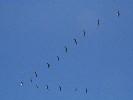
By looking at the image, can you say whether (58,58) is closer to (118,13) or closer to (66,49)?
(66,49)

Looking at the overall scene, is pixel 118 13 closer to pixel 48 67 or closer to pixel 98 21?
pixel 98 21

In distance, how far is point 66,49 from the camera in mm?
38406

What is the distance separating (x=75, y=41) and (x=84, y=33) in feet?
1.57

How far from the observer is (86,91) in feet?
127

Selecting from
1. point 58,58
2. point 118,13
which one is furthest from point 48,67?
point 118,13

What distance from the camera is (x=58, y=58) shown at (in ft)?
127

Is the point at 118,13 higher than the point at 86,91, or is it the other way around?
the point at 118,13

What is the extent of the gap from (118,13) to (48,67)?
3347 millimetres

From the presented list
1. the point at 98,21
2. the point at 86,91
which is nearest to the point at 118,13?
the point at 98,21

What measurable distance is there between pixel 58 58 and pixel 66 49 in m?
0.48

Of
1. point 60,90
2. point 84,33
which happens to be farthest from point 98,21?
point 60,90

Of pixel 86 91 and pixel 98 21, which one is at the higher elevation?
pixel 98 21

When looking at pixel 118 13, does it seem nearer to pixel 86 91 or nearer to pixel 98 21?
pixel 98 21

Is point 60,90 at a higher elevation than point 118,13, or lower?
lower
